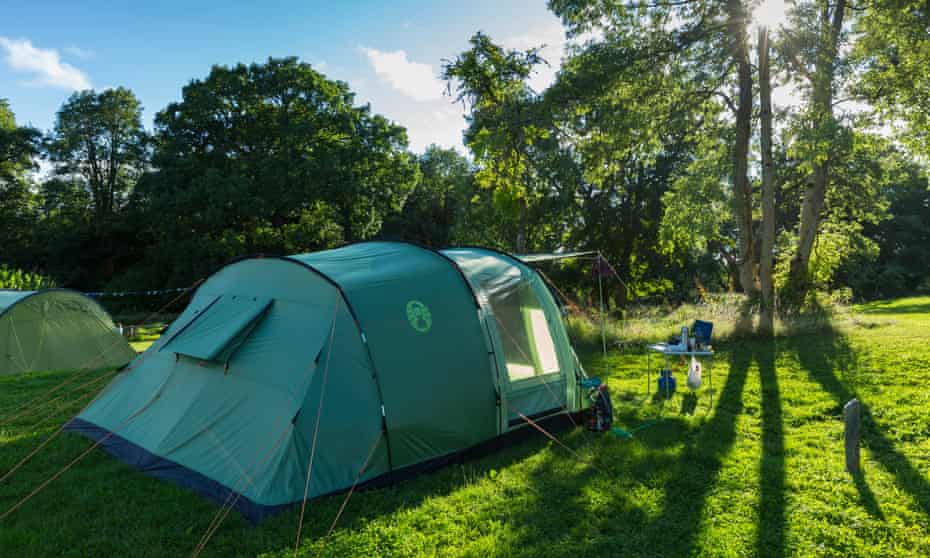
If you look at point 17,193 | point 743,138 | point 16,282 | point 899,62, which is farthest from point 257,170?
point 899,62

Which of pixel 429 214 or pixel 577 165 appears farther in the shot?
pixel 429 214

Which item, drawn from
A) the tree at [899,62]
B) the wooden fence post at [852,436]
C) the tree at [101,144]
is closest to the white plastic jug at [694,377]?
the wooden fence post at [852,436]

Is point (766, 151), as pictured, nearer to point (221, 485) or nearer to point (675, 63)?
point (675, 63)

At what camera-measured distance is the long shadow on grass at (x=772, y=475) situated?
3.99 m

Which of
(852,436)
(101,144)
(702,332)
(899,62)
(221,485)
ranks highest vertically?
(101,144)

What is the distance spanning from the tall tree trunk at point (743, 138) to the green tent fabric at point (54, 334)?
13486mm

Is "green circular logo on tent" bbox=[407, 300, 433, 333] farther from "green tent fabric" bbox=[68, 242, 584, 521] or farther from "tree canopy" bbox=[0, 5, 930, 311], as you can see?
"tree canopy" bbox=[0, 5, 930, 311]

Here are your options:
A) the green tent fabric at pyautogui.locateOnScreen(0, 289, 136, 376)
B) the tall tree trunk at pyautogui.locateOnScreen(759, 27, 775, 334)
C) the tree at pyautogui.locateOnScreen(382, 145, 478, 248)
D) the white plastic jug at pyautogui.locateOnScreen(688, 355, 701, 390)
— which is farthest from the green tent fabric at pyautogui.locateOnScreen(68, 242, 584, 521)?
the tree at pyautogui.locateOnScreen(382, 145, 478, 248)

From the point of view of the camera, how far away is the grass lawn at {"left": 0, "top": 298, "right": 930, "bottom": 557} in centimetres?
401

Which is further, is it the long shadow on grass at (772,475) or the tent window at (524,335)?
the tent window at (524,335)

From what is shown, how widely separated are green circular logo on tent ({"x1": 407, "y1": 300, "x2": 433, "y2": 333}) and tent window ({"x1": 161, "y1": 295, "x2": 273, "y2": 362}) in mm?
1456

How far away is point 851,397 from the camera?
7.19m

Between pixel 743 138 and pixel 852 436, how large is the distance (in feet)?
29.9

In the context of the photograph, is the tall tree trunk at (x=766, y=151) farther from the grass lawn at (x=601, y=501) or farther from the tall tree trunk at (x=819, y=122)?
the grass lawn at (x=601, y=501)
